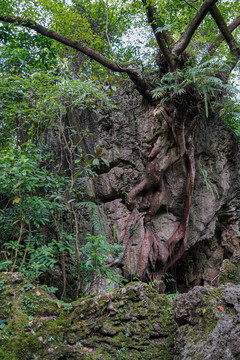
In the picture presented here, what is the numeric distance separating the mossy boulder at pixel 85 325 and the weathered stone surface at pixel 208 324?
242mm

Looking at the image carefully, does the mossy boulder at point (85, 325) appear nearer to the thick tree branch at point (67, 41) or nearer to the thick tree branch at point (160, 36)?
the thick tree branch at point (67, 41)

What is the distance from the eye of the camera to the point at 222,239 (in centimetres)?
696

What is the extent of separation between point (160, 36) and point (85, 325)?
17.4 feet

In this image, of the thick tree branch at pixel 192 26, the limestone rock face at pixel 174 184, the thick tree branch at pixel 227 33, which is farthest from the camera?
the thick tree branch at pixel 227 33

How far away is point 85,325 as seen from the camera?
2328mm

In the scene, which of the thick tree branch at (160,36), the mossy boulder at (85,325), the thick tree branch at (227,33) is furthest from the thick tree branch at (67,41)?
the mossy boulder at (85,325)

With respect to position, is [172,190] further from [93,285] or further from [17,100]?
[17,100]

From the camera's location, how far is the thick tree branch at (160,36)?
5.48 metres

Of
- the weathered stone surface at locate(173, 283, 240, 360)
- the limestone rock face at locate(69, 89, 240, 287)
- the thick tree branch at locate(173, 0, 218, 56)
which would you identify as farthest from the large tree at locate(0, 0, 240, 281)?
the weathered stone surface at locate(173, 283, 240, 360)

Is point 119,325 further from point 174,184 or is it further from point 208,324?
point 174,184

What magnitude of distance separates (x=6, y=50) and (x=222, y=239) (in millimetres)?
6512

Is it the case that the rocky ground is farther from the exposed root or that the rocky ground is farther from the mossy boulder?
the exposed root

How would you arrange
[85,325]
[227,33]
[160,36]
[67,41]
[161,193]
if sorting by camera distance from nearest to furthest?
[85,325]
[67,41]
[160,36]
[161,193]
[227,33]

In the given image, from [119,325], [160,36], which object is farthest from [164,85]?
[119,325]
